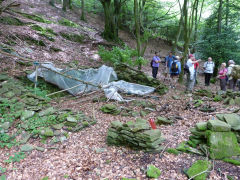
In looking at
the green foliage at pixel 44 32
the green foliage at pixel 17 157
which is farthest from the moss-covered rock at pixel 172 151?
the green foliage at pixel 44 32

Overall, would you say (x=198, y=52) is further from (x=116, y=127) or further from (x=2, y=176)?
(x=2, y=176)

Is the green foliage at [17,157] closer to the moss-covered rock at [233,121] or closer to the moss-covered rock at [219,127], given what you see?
the moss-covered rock at [219,127]

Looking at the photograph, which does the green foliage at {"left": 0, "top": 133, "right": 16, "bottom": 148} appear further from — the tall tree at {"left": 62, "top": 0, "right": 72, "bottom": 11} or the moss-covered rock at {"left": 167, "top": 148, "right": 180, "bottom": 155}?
the tall tree at {"left": 62, "top": 0, "right": 72, "bottom": 11}

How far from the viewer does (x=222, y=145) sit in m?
2.93

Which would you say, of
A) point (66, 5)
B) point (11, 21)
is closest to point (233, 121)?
point (11, 21)

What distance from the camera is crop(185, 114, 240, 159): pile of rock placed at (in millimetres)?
2908

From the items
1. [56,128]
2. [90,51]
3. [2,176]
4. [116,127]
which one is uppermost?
[90,51]

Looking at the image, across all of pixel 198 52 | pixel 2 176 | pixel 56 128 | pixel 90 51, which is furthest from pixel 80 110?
pixel 198 52

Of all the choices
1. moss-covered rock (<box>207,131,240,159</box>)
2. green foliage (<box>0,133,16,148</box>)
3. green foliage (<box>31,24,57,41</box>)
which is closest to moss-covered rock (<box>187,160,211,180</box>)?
moss-covered rock (<box>207,131,240,159</box>)

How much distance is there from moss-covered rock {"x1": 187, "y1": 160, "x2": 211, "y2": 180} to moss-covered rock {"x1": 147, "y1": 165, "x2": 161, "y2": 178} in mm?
467

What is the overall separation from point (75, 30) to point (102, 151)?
10203mm

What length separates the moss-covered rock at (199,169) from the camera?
248 cm

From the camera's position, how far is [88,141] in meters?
3.63

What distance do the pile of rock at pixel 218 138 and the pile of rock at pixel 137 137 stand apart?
2.45 ft
